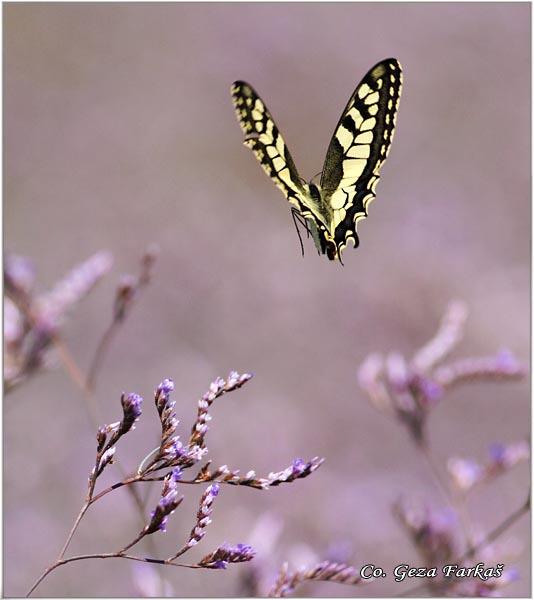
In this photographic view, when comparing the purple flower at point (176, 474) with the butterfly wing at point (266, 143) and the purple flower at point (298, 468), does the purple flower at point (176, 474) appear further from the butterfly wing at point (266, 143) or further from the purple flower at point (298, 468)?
the butterfly wing at point (266, 143)

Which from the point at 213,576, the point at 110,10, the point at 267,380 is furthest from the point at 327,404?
the point at 110,10

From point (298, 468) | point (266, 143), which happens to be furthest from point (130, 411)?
point (266, 143)

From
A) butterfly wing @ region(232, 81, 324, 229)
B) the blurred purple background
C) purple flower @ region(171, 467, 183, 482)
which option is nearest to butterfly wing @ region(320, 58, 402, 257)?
butterfly wing @ region(232, 81, 324, 229)

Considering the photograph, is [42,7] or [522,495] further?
[42,7]

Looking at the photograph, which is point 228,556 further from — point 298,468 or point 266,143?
point 266,143

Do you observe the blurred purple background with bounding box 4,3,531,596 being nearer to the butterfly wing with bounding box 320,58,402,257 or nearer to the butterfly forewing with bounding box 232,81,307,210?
the butterfly wing with bounding box 320,58,402,257

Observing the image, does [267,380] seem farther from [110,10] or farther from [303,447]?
[110,10]

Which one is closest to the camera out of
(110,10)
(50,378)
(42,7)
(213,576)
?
(213,576)

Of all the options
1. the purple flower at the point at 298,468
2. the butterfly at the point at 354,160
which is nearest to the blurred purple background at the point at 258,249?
the butterfly at the point at 354,160
